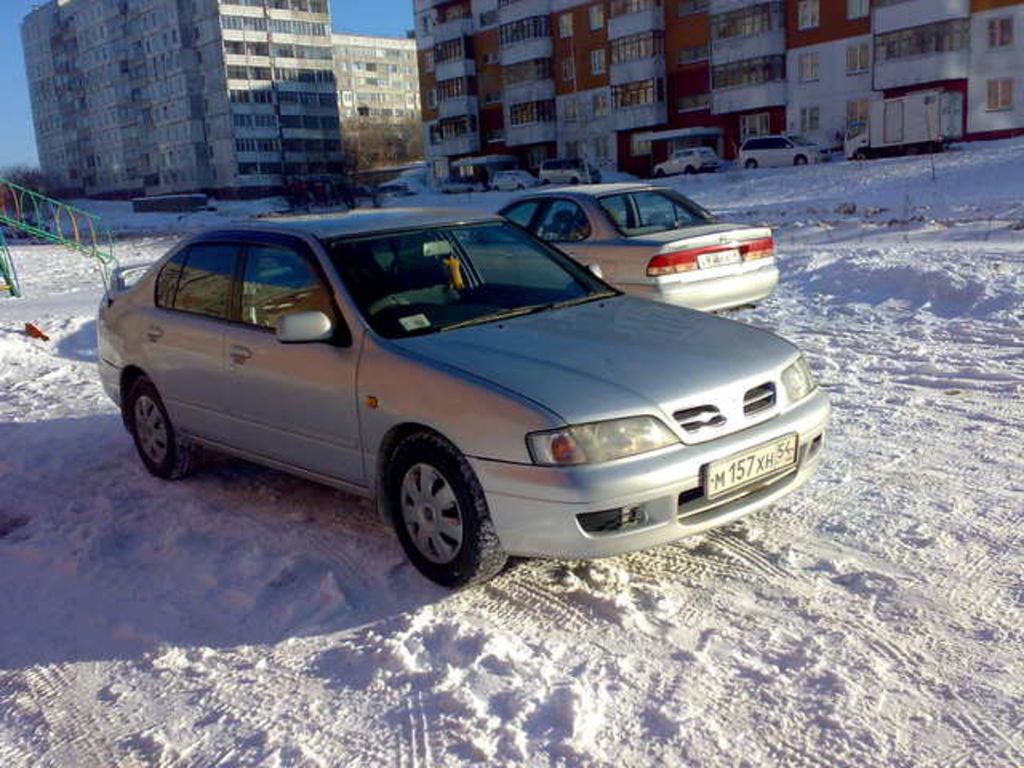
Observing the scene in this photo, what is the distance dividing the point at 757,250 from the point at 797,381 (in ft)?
16.1

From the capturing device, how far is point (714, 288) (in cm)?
873

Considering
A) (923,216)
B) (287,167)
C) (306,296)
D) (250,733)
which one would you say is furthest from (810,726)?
(287,167)

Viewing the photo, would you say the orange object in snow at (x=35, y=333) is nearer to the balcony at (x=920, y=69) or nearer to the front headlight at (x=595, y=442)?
the front headlight at (x=595, y=442)

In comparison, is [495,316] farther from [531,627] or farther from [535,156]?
[535,156]

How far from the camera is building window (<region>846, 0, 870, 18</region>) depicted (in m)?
45.9

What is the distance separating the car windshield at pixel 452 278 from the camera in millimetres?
4551

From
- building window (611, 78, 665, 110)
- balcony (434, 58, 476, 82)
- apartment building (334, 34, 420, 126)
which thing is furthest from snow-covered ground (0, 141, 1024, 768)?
apartment building (334, 34, 420, 126)

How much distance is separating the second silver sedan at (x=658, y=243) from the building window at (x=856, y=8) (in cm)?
4216

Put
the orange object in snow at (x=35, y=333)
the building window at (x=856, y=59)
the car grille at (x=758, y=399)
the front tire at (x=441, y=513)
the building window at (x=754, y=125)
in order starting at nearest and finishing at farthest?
the front tire at (x=441, y=513) < the car grille at (x=758, y=399) < the orange object in snow at (x=35, y=333) < the building window at (x=856, y=59) < the building window at (x=754, y=125)

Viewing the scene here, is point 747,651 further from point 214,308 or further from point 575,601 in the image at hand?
point 214,308

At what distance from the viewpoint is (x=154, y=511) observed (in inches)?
210

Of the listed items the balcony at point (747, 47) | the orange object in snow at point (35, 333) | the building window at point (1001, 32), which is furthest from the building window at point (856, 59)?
the orange object in snow at point (35, 333)

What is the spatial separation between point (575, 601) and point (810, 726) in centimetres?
115

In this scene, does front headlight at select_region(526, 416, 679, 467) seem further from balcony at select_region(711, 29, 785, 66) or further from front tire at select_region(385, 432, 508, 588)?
balcony at select_region(711, 29, 785, 66)
